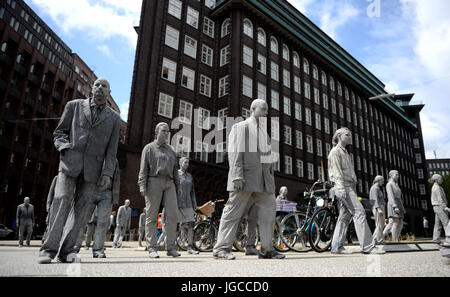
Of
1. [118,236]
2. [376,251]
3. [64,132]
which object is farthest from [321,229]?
[118,236]

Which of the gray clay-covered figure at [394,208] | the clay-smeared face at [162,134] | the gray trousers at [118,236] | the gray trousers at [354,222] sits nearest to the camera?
the gray trousers at [354,222]

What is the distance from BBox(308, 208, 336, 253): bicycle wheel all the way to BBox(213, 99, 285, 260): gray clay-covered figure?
1.54 metres

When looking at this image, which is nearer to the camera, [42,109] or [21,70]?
[21,70]

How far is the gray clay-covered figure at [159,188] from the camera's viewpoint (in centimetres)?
527

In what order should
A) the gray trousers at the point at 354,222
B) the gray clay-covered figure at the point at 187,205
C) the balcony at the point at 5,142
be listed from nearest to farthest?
the gray trousers at the point at 354,222
the gray clay-covered figure at the point at 187,205
the balcony at the point at 5,142

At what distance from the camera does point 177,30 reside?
2680 centimetres

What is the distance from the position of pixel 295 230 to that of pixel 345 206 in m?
1.27

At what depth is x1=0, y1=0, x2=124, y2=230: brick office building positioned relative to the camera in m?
36.4

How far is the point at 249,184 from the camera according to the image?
4523 millimetres

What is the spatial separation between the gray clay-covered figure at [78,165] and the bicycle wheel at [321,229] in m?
4.02

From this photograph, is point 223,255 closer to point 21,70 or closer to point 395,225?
point 395,225

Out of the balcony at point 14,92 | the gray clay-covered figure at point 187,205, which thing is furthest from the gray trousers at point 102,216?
the balcony at point 14,92

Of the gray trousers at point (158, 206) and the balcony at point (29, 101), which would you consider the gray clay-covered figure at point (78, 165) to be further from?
the balcony at point (29, 101)
